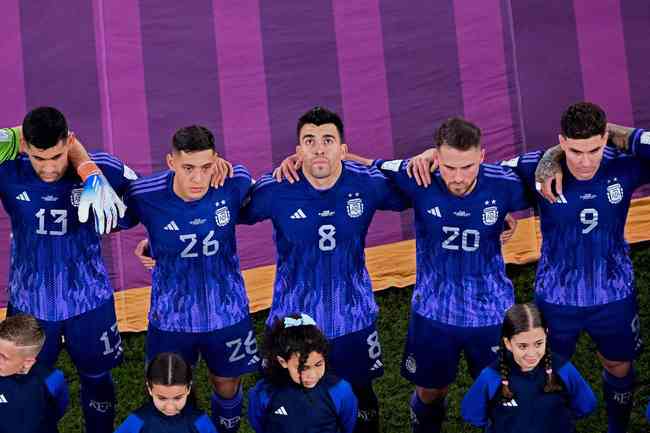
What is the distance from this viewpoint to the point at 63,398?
5.05 meters

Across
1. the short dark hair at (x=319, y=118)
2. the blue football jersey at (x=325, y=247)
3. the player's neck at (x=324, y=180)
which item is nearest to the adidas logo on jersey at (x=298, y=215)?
the blue football jersey at (x=325, y=247)

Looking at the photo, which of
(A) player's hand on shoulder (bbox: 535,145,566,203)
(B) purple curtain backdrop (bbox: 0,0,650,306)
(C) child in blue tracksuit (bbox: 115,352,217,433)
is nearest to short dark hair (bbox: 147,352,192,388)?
(C) child in blue tracksuit (bbox: 115,352,217,433)

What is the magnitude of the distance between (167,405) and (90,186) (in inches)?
39.6

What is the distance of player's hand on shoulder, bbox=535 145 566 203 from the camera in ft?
17.2

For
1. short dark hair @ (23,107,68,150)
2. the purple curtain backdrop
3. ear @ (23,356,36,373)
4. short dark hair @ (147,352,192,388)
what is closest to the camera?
short dark hair @ (147,352,192,388)

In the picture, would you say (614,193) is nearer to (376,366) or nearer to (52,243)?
(376,366)

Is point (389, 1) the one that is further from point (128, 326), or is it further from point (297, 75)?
point (128, 326)

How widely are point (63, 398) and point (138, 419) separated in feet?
1.60

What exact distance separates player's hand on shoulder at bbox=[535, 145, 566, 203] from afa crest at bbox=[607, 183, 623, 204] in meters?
0.20

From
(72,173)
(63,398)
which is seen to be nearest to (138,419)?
(63,398)

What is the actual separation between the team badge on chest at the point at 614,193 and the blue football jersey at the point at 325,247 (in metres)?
0.99

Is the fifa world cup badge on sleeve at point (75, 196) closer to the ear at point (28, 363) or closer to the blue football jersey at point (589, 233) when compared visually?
the ear at point (28, 363)

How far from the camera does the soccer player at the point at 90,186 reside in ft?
16.7

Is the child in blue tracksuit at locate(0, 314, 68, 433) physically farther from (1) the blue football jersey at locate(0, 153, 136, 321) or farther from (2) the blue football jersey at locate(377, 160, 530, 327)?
(2) the blue football jersey at locate(377, 160, 530, 327)
